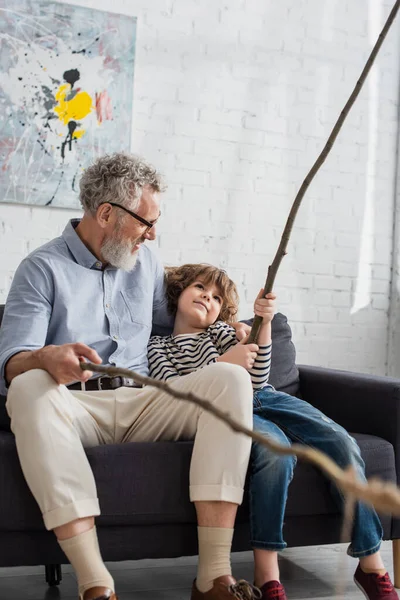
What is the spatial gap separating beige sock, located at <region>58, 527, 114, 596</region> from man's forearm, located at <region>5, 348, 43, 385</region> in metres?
0.41

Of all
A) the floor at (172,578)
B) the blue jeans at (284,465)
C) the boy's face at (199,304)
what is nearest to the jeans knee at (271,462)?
the blue jeans at (284,465)

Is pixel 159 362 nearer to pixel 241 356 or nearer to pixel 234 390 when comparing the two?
pixel 241 356

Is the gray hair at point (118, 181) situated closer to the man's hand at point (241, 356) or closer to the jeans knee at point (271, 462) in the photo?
the man's hand at point (241, 356)

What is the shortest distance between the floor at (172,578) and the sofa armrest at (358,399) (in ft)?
1.25

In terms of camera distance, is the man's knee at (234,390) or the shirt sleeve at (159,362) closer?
the man's knee at (234,390)

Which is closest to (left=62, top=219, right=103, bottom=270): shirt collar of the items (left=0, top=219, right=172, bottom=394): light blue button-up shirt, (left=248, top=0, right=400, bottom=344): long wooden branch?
(left=0, top=219, right=172, bottom=394): light blue button-up shirt

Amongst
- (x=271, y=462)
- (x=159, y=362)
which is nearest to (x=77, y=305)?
(x=159, y=362)

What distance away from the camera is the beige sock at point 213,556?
1.73m

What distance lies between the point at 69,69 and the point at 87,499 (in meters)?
2.10

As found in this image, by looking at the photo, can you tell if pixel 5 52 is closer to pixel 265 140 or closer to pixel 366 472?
pixel 265 140

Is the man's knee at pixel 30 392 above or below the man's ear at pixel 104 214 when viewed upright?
below

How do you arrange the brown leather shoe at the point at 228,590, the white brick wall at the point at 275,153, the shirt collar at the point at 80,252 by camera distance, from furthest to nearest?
the white brick wall at the point at 275,153
the shirt collar at the point at 80,252
the brown leather shoe at the point at 228,590

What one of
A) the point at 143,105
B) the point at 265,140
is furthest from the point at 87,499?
the point at 265,140

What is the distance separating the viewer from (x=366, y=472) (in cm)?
214
